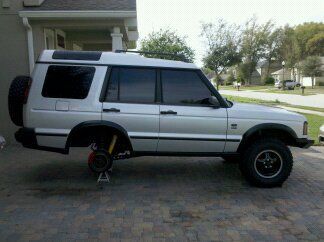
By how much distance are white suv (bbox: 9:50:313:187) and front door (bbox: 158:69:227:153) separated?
0.02 m

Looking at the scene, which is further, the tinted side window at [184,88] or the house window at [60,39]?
the house window at [60,39]

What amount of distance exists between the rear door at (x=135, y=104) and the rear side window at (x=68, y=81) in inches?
13.9

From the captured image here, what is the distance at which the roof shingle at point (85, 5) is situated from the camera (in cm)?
919

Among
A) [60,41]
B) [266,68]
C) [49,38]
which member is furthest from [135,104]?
[266,68]

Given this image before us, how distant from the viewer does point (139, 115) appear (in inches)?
223

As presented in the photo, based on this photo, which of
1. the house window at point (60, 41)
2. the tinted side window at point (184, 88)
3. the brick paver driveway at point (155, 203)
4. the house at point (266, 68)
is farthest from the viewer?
the house at point (266, 68)

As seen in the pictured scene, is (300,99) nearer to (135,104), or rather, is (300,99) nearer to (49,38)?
(49,38)

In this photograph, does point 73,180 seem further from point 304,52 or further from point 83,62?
point 304,52

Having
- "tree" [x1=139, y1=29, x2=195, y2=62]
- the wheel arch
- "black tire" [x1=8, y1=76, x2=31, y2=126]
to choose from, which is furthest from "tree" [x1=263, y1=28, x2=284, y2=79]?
"black tire" [x1=8, y1=76, x2=31, y2=126]

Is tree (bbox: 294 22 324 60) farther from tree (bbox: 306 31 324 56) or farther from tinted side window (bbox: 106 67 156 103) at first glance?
tinted side window (bbox: 106 67 156 103)

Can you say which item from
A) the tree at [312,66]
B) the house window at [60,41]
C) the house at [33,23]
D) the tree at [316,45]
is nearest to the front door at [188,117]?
the house at [33,23]

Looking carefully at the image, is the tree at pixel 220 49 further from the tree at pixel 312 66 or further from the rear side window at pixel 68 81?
the tree at pixel 312 66

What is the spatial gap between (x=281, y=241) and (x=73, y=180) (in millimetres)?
3653

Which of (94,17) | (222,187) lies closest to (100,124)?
(222,187)
